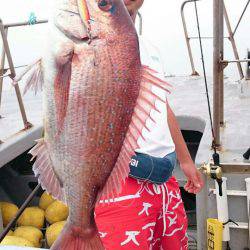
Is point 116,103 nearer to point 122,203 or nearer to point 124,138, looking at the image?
point 124,138

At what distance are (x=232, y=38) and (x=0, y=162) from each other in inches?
151

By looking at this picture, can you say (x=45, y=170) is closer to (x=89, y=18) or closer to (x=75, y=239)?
(x=75, y=239)

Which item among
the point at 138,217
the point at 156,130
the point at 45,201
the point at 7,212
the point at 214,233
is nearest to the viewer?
the point at 138,217

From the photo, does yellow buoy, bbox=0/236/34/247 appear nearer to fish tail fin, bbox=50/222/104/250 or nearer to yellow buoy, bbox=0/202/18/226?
yellow buoy, bbox=0/202/18/226

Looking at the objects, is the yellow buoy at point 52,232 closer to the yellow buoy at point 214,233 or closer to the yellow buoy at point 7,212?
the yellow buoy at point 7,212

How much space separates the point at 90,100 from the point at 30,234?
2.64 metres

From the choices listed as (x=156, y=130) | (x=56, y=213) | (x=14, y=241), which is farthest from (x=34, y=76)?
(x=56, y=213)

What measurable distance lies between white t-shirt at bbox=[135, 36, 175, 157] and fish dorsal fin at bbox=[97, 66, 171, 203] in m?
0.69

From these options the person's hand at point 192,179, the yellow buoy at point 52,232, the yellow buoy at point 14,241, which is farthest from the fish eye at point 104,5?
the yellow buoy at point 52,232

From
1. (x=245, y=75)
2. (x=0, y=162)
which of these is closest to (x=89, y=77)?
(x=0, y=162)

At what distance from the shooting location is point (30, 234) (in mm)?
3578

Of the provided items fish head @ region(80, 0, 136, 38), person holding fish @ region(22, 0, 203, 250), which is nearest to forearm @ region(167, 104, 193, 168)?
person holding fish @ region(22, 0, 203, 250)

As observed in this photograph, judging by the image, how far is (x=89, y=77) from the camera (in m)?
1.20

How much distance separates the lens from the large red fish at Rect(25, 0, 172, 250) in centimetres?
119
